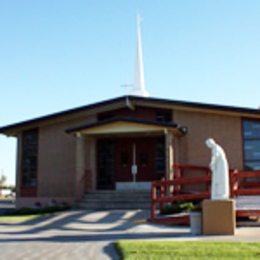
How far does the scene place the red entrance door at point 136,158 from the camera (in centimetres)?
2333

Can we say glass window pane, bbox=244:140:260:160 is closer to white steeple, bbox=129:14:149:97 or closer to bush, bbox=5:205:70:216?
bush, bbox=5:205:70:216

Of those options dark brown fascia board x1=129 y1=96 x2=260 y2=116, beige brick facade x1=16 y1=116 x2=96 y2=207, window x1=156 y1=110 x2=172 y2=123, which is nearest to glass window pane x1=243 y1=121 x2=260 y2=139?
dark brown fascia board x1=129 y1=96 x2=260 y2=116

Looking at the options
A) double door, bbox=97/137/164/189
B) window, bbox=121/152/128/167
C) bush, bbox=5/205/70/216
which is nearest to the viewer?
bush, bbox=5/205/70/216

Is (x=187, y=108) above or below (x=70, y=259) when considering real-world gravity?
above

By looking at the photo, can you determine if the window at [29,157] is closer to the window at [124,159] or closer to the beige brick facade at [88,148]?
the beige brick facade at [88,148]

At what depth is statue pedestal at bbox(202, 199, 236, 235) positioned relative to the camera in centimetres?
1184

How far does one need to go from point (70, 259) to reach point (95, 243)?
225cm

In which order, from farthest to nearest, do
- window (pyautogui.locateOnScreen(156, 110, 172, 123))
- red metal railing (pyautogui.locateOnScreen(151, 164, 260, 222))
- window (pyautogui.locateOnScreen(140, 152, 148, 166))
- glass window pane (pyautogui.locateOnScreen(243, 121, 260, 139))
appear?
window (pyautogui.locateOnScreen(140, 152, 148, 166)) < window (pyautogui.locateOnScreen(156, 110, 172, 123)) < glass window pane (pyautogui.locateOnScreen(243, 121, 260, 139)) < red metal railing (pyautogui.locateOnScreen(151, 164, 260, 222))

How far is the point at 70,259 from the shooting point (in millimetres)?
8719

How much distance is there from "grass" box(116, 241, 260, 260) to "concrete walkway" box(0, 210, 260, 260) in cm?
42

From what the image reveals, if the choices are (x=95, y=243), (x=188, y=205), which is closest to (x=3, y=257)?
(x=95, y=243)

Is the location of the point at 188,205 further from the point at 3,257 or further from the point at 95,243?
the point at 3,257

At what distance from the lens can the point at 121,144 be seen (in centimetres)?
2378

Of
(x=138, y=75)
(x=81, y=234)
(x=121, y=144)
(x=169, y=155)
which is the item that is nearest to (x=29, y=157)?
(x=121, y=144)
